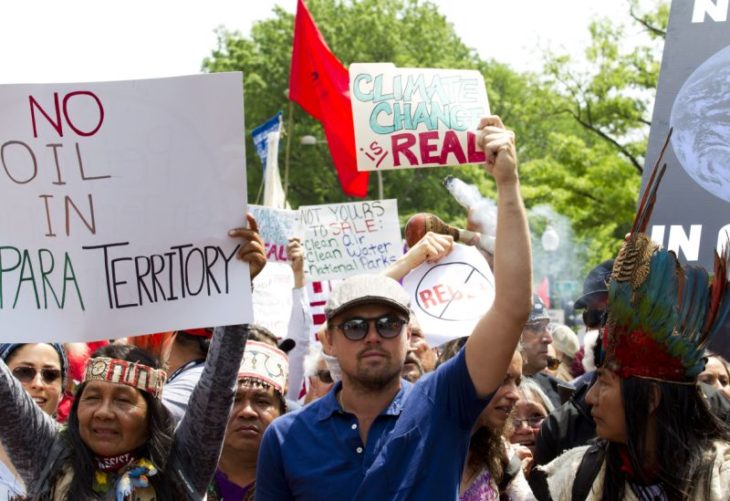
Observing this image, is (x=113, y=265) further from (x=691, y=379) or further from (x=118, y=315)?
(x=691, y=379)

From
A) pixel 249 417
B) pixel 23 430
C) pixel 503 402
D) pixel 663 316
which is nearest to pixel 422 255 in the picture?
pixel 249 417

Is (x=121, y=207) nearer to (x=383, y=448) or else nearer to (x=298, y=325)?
(x=383, y=448)

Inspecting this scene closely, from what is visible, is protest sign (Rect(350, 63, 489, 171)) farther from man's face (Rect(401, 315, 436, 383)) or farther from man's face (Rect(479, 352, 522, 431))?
man's face (Rect(479, 352, 522, 431))

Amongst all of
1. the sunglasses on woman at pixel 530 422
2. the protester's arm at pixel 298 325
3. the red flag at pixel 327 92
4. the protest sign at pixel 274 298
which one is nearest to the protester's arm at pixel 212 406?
the sunglasses on woman at pixel 530 422

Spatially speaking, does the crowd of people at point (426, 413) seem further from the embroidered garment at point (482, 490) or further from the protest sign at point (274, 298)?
the protest sign at point (274, 298)

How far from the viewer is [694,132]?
4.82m

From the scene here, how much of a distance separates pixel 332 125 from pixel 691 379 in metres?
7.79

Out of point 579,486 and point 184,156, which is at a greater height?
point 184,156

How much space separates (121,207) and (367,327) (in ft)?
2.90

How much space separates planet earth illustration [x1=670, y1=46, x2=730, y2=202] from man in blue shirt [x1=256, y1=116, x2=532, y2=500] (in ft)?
5.98

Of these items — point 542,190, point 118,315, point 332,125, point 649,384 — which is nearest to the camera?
point 649,384

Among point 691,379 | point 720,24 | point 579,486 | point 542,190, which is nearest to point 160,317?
point 579,486

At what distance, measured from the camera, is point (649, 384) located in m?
3.36

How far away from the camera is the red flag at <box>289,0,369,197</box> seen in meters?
11.0
